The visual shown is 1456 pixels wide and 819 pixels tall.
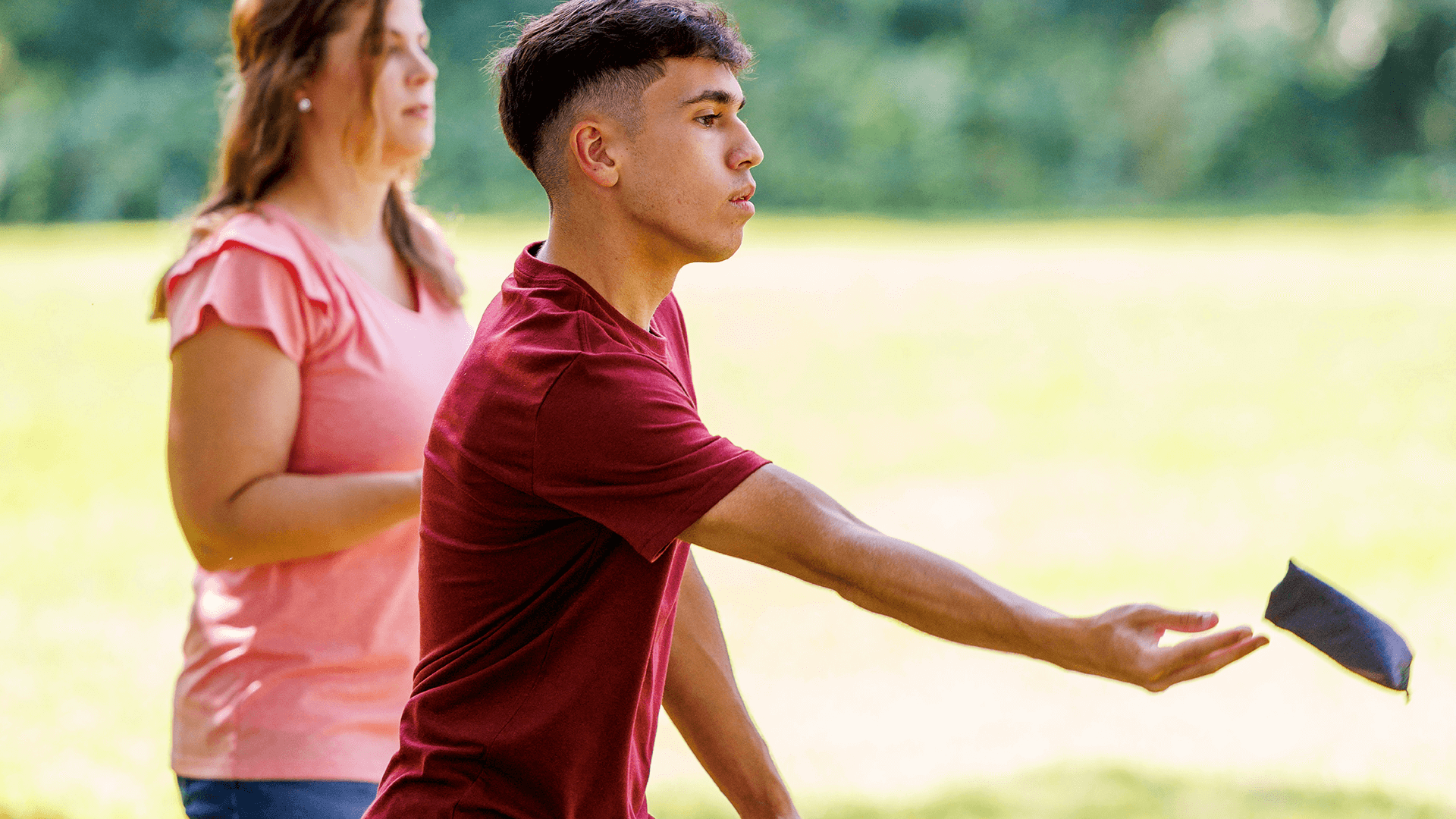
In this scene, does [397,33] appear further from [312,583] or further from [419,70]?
[312,583]

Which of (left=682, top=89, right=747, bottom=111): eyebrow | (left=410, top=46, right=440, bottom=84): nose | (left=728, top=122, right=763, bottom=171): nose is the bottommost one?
(left=728, top=122, right=763, bottom=171): nose

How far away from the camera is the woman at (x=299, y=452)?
222 cm

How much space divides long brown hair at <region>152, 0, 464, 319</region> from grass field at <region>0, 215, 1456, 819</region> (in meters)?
0.74

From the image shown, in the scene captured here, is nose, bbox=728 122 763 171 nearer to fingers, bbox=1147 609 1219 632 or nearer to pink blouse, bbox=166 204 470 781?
fingers, bbox=1147 609 1219 632

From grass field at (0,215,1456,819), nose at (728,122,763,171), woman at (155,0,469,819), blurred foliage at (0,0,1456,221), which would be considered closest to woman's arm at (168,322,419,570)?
woman at (155,0,469,819)

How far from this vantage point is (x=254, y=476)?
2250 mm

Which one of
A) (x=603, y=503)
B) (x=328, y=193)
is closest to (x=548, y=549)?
(x=603, y=503)

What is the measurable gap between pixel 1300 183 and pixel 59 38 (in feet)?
60.1

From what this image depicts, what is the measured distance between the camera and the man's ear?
1.64 metres

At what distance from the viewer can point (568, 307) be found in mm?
1596

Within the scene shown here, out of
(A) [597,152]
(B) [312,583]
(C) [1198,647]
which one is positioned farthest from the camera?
(B) [312,583]

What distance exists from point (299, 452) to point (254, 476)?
0.09m

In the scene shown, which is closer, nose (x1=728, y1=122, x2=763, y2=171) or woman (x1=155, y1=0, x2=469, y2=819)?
nose (x1=728, y1=122, x2=763, y2=171)

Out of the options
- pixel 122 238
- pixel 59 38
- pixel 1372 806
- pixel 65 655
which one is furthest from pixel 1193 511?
pixel 59 38
